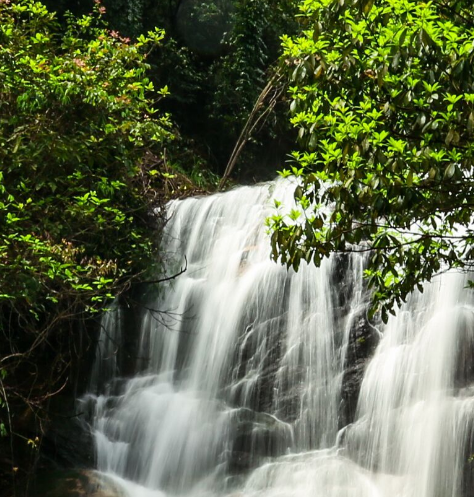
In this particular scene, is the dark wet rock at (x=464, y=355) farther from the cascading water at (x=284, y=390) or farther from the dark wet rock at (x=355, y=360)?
the dark wet rock at (x=355, y=360)

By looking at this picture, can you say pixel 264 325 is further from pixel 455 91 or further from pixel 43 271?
pixel 455 91

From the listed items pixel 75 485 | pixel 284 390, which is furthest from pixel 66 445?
pixel 284 390

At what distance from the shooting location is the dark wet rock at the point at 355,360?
29.0 ft

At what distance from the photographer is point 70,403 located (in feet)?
34.4

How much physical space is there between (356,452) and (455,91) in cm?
457

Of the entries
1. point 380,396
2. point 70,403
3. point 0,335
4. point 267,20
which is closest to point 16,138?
point 0,335

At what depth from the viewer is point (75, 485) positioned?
9.13m

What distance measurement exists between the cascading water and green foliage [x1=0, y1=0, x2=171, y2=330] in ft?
5.60

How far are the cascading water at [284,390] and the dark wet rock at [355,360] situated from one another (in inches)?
0.7

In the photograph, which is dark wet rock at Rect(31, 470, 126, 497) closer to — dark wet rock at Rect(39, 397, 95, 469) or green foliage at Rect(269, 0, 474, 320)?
dark wet rock at Rect(39, 397, 95, 469)

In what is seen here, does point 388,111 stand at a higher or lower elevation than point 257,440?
higher

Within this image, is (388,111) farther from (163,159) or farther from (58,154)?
(163,159)

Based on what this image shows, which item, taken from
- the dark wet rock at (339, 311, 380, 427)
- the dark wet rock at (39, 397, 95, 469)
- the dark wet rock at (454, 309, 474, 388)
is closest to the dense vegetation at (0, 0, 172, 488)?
the dark wet rock at (39, 397, 95, 469)

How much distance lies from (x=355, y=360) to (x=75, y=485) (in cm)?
374
